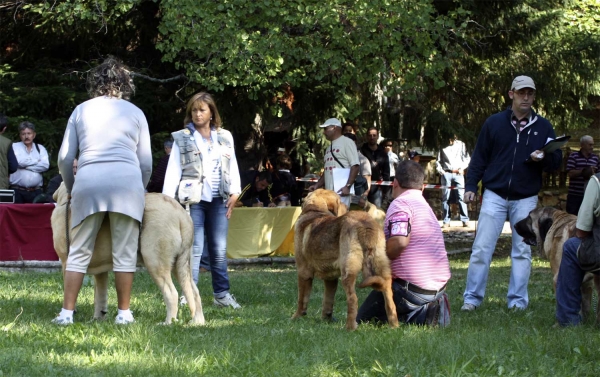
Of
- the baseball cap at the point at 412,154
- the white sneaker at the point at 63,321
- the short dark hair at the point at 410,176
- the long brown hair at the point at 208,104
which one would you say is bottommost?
the white sneaker at the point at 63,321

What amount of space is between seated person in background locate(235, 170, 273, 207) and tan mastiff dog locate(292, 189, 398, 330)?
864 cm

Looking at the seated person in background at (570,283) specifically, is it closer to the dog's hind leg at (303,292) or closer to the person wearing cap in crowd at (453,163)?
the dog's hind leg at (303,292)

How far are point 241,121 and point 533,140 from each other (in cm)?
928

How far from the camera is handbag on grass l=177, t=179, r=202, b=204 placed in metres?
7.57

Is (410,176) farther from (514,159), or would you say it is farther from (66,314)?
(66,314)

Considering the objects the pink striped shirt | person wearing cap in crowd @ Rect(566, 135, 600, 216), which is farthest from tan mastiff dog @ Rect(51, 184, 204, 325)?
person wearing cap in crowd @ Rect(566, 135, 600, 216)

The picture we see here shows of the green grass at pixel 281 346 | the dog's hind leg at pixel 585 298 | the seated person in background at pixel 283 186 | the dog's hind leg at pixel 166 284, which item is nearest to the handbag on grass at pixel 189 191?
the green grass at pixel 281 346

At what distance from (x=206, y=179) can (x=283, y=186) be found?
28.1ft

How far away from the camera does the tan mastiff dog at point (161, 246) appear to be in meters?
6.43

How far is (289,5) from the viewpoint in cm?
1444

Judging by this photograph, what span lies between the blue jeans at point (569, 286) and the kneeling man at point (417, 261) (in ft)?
3.07

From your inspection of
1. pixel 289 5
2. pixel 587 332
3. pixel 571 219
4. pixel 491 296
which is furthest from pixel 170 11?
pixel 587 332

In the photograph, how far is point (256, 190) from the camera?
52.1 feet

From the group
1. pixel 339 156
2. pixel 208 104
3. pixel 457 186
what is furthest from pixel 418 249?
pixel 457 186
